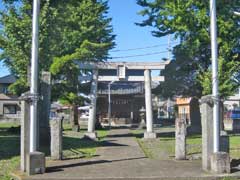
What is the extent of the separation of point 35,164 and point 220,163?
16.0 feet

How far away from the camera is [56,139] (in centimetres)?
1677

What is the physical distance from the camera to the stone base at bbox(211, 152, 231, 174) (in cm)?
1309

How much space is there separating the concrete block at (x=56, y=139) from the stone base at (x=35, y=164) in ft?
10.8

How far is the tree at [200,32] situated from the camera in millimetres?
30781

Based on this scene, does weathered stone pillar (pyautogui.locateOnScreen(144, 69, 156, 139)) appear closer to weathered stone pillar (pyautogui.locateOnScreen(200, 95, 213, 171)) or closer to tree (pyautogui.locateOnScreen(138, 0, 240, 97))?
tree (pyautogui.locateOnScreen(138, 0, 240, 97))

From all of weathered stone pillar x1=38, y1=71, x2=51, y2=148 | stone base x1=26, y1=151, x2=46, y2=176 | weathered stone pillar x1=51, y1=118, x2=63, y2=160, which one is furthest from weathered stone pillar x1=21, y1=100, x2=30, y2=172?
weathered stone pillar x1=38, y1=71, x2=51, y2=148

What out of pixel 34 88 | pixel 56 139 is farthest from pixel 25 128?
pixel 56 139

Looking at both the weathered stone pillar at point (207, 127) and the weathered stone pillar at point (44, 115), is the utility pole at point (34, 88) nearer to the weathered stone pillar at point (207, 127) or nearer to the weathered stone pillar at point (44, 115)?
the weathered stone pillar at point (207, 127)

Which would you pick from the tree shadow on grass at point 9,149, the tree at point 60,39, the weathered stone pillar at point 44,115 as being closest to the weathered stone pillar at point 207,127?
the tree shadow on grass at point 9,149

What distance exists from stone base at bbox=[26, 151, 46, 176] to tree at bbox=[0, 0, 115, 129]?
1152 cm

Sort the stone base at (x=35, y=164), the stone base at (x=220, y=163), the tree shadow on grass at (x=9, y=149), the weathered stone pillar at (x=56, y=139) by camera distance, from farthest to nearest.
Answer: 1. the tree shadow on grass at (x=9, y=149)
2. the weathered stone pillar at (x=56, y=139)
3. the stone base at (x=220, y=163)
4. the stone base at (x=35, y=164)

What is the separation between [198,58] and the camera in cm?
3350

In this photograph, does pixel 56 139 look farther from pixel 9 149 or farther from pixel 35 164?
pixel 35 164

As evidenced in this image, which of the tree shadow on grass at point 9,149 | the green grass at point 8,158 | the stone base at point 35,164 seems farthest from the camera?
the tree shadow on grass at point 9,149
